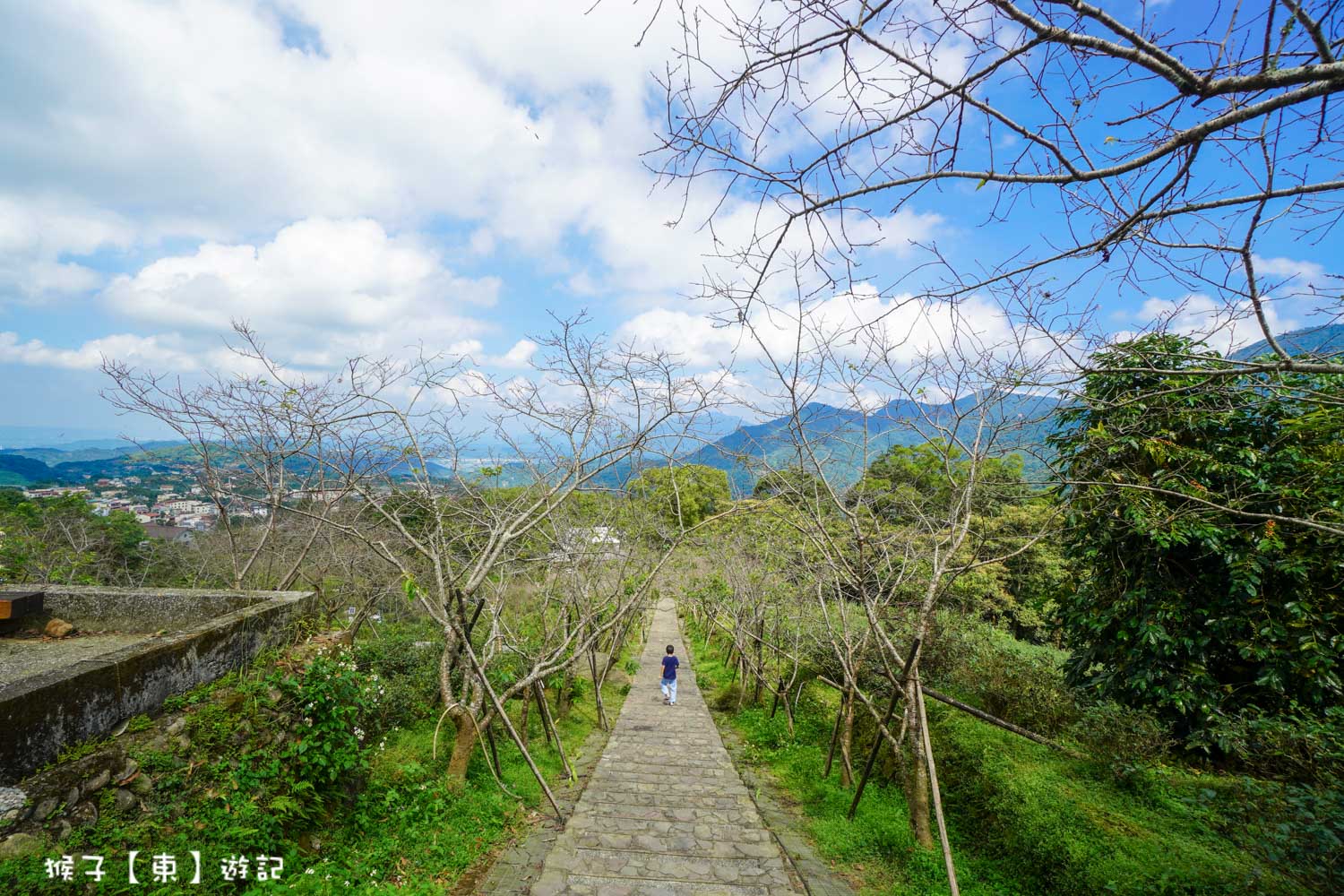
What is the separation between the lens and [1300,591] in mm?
4816

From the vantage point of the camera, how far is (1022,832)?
4656 mm

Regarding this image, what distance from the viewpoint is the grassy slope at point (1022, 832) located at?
369 cm

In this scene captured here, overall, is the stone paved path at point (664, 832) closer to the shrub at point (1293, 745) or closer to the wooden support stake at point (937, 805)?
the wooden support stake at point (937, 805)

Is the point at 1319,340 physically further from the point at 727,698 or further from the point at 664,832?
the point at 727,698

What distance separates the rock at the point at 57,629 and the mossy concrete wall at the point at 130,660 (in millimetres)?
91

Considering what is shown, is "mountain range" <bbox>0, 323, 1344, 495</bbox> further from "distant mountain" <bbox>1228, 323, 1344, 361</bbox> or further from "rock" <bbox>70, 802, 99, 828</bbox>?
"rock" <bbox>70, 802, 99, 828</bbox>

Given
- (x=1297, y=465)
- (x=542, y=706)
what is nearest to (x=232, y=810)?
(x=542, y=706)

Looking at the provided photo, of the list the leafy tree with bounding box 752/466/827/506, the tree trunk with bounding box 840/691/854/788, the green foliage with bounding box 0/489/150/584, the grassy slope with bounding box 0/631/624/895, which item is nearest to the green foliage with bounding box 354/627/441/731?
the grassy slope with bounding box 0/631/624/895

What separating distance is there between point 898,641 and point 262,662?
8.26 meters

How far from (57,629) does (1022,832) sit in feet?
28.2

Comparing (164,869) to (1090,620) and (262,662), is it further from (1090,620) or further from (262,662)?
(1090,620)

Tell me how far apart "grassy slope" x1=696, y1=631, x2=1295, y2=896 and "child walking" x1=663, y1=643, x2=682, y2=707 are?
188 inches

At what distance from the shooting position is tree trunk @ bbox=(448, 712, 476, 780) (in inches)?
217

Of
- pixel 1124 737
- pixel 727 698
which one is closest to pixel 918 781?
pixel 1124 737
